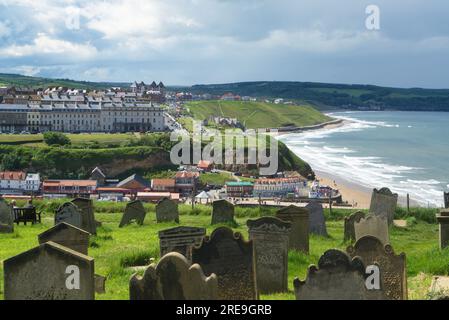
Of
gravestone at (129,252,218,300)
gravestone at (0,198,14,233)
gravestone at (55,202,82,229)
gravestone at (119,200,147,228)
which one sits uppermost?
gravestone at (129,252,218,300)

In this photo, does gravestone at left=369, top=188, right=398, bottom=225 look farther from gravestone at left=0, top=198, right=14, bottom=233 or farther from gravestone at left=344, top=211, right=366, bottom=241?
gravestone at left=0, top=198, right=14, bottom=233

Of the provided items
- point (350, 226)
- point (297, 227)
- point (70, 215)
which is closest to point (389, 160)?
point (350, 226)

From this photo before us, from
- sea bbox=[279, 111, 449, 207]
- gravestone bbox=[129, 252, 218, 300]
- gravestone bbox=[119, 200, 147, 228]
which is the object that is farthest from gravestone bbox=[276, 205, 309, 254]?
sea bbox=[279, 111, 449, 207]

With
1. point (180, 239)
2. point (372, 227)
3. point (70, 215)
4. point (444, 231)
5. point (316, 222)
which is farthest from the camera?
point (316, 222)

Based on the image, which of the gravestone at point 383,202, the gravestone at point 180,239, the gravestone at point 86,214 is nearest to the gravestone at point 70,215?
the gravestone at point 86,214

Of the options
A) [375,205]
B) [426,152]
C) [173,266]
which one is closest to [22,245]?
[173,266]

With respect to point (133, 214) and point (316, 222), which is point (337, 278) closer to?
point (316, 222)
